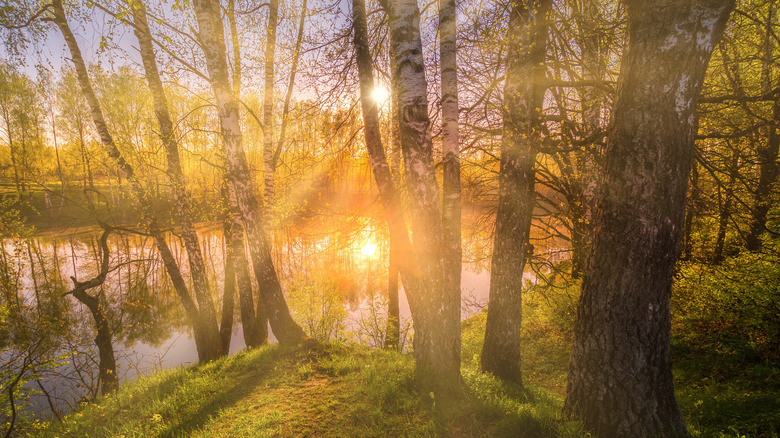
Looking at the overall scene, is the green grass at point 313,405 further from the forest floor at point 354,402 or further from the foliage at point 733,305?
the foliage at point 733,305

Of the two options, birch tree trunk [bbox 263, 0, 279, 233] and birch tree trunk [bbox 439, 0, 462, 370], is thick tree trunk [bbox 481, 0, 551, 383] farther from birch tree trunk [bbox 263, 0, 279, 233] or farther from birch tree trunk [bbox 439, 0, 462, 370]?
birch tree trunk [bbox 263, 0, 279, 233]

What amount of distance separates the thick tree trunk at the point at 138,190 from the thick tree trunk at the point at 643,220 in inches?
330

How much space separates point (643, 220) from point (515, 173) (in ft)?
7.01

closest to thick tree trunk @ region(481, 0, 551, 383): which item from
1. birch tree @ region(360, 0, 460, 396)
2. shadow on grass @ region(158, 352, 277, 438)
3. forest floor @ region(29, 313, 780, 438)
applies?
forest floor @ region(29, 313, 780, 438)

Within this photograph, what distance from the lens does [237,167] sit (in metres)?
6.25

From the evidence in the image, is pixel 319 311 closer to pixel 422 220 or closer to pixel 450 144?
pixel 422 220

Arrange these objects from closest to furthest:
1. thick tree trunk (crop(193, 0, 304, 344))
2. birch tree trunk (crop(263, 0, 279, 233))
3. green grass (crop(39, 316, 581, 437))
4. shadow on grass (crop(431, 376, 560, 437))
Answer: shadow on grass (crop(431, 376, 560, 437))
green grass (crop(39, 316, 581, 437))
thick tree trunk (crop(193, 0, 304, 344))
birch tree trunk (crop(263, 0, 279, 233))

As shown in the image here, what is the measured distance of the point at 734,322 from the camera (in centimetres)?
612

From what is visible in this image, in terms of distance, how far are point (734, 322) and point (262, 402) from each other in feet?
31.7

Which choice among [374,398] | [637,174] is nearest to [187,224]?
[374,398]

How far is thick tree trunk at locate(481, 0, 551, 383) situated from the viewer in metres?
4.63

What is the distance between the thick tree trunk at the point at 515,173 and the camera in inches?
182

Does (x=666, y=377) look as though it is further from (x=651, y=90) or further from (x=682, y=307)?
(x=682, y=307)

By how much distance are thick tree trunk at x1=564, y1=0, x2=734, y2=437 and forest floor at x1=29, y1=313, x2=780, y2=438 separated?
678 mm
